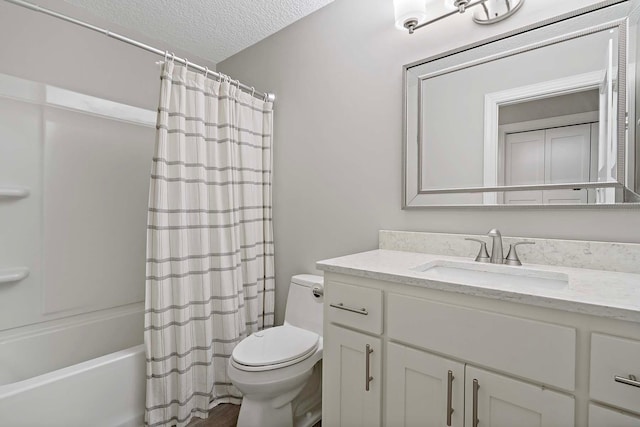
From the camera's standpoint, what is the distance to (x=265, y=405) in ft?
4.71

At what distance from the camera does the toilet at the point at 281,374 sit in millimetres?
1349

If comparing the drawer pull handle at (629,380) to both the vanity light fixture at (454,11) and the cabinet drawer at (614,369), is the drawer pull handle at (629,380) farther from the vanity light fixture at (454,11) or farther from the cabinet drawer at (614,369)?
the vanity light fixture at (454,11)

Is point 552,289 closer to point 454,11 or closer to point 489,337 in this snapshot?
point 489,337

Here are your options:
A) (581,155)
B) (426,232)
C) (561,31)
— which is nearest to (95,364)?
(426,232)

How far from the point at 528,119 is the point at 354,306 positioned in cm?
105

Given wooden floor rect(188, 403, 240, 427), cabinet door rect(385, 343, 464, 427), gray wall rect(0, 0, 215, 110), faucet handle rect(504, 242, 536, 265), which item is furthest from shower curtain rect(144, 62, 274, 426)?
faucet handle rect(504, 242, 536, 265)

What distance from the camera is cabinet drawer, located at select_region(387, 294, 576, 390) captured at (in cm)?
77

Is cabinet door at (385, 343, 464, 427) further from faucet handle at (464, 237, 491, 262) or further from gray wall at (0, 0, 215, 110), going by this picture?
gray wall at (0, 0, 215, 110)

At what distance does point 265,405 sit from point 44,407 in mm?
907

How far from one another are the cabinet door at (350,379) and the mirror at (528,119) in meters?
0.76

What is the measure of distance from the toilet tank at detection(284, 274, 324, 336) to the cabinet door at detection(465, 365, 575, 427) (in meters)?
0.96

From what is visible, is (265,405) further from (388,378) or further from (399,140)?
(399,140)

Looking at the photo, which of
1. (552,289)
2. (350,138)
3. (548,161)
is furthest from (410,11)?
(552,289)

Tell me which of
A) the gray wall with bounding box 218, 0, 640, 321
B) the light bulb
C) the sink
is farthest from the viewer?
the light bulb
